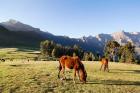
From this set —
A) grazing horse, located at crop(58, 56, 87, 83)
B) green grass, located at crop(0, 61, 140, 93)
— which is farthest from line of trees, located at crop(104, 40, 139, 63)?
grazing horse, located at crop(58, 56, 87, 83)

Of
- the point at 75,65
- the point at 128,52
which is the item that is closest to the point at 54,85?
the point at 75,65

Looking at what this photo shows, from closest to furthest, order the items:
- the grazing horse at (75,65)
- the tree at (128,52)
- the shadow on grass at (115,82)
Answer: the grazing horse at (75,65), the shadow on grass at (115,82), the tree at (128,52)

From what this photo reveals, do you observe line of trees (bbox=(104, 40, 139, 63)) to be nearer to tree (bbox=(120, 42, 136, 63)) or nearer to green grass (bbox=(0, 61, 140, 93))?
tree (bbox=(120, 42, 136, 63))

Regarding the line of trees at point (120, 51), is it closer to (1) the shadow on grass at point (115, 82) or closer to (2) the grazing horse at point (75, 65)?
(1) the shadow on grass at point (115, 82)

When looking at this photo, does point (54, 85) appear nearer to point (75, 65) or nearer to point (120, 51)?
point (75, 65)

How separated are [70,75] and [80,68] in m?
5.45

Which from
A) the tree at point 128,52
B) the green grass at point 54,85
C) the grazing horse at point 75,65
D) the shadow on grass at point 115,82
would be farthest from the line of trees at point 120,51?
the grazing horse at point 75,65

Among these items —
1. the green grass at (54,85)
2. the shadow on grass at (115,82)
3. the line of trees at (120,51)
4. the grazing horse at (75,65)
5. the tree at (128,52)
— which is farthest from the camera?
the tree at (128,52)

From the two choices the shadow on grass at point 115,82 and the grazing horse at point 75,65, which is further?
the shadow on grass at point 115,82

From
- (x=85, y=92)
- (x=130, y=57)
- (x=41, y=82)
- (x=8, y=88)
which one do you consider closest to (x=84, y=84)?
(x=85, y=92)

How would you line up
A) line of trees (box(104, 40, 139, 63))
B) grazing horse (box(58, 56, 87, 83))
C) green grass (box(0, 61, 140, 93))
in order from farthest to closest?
line of trees (box(104, 40, 139, 63)) → grazing horse (box(58, 56, 87, 83)) → green grass (box(0, 61, 140, 93))

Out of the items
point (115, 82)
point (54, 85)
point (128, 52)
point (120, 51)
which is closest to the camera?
point (54, 85)

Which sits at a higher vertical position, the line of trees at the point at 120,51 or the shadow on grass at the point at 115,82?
the line of trees at the point at 120,51

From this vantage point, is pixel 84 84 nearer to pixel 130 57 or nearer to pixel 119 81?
pixel 119 81
